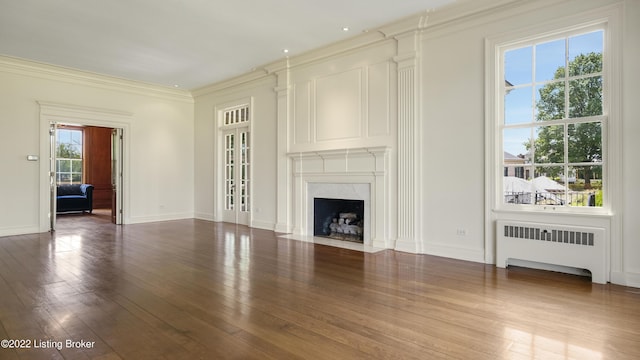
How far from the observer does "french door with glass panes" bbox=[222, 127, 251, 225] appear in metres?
8.28

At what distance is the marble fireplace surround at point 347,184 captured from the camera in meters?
5.62

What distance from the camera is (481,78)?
4.70 m

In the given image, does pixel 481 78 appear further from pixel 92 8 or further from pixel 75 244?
pixel 75 244

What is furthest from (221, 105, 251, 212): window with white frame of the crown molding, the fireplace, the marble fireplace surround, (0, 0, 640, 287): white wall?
the fireplace

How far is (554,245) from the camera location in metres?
4.09

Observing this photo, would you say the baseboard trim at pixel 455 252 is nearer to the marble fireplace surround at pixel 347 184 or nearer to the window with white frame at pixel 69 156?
the marble fireplace surround at pixel 347 184

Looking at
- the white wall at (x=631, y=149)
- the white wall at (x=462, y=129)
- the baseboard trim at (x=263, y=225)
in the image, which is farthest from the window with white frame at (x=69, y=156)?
the white wall at (x=631, y=149)

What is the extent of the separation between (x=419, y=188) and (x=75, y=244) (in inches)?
221

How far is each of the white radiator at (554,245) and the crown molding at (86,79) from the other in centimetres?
812

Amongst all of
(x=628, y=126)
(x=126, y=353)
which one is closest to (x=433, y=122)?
(x=628, y=126)

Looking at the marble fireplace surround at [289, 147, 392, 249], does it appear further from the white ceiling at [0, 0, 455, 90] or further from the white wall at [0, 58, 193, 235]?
the white wall at [0, 58, 193, 235]

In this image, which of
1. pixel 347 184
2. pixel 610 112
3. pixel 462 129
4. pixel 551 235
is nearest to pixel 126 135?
pixel 347 184

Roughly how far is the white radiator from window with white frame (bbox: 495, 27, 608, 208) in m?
0.36

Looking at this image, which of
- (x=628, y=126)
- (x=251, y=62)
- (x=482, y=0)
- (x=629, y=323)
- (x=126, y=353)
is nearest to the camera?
(x=126, y=353)
